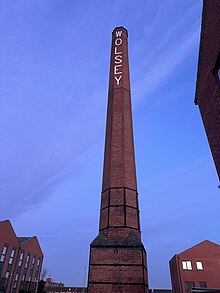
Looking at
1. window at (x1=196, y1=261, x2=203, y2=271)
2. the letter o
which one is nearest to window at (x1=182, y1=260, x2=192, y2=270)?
window at (x1=196, y1=261, x2=203, y2=271)

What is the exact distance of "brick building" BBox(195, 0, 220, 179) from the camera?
25.8ft

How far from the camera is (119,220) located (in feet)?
39.2

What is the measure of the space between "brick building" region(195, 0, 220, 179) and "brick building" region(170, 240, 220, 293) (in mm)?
31709

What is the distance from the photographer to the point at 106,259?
432 inches

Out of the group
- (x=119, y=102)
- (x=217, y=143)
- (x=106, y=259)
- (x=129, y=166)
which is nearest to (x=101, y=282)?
(x=106, y=259)

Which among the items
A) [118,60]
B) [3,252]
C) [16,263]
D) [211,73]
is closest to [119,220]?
[211,73]

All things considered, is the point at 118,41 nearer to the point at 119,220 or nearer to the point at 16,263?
the point at 119,220

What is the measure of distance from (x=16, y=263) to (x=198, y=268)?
25808 millimetres

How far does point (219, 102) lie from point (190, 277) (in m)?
33.8

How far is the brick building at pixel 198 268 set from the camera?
110ft

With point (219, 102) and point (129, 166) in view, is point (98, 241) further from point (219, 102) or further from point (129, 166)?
point (219, 102)

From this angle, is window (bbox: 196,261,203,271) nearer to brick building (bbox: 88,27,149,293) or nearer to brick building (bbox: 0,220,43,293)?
brick building (bbox: 0,220,43,293)

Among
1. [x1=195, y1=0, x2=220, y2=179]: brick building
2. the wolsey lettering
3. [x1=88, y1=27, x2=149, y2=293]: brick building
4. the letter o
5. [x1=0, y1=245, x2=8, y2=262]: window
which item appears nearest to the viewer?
[x1=195, y1=0, x2=220, y2=179]: brick building

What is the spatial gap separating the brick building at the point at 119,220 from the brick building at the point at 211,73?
520 cm
